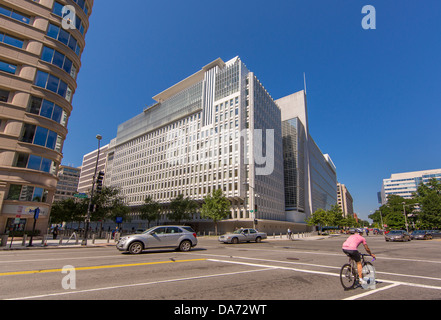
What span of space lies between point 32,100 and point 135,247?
25267 millimetres

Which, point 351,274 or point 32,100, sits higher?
point 32,100

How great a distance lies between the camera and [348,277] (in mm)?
5988

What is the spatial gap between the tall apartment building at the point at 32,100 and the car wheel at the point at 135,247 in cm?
1838

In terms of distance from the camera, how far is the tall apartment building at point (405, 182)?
5650 inches

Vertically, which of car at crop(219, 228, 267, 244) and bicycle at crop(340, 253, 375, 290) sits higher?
bicycle at crop(340, 253, 375, 290)

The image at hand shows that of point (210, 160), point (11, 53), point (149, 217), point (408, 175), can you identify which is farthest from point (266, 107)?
point (408, 175)

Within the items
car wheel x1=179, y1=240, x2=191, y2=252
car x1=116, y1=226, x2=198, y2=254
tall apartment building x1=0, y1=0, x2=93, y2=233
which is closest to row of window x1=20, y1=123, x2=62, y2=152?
tall apartment building x1=0, y1=0, x2=93, y2=233

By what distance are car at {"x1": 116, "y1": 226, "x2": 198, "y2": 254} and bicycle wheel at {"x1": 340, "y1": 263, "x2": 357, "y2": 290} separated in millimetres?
10344

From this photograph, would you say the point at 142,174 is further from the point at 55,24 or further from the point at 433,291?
the point at 433,291

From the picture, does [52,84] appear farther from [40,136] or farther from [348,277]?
[348,277]

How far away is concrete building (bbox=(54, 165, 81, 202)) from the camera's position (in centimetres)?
13012

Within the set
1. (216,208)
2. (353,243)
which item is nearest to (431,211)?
(216,208)

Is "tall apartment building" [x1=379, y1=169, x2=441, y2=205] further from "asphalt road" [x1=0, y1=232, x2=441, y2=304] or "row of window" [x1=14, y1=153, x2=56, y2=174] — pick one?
"row of window" [x1=14, y1=153, x2=56, y2=174]
